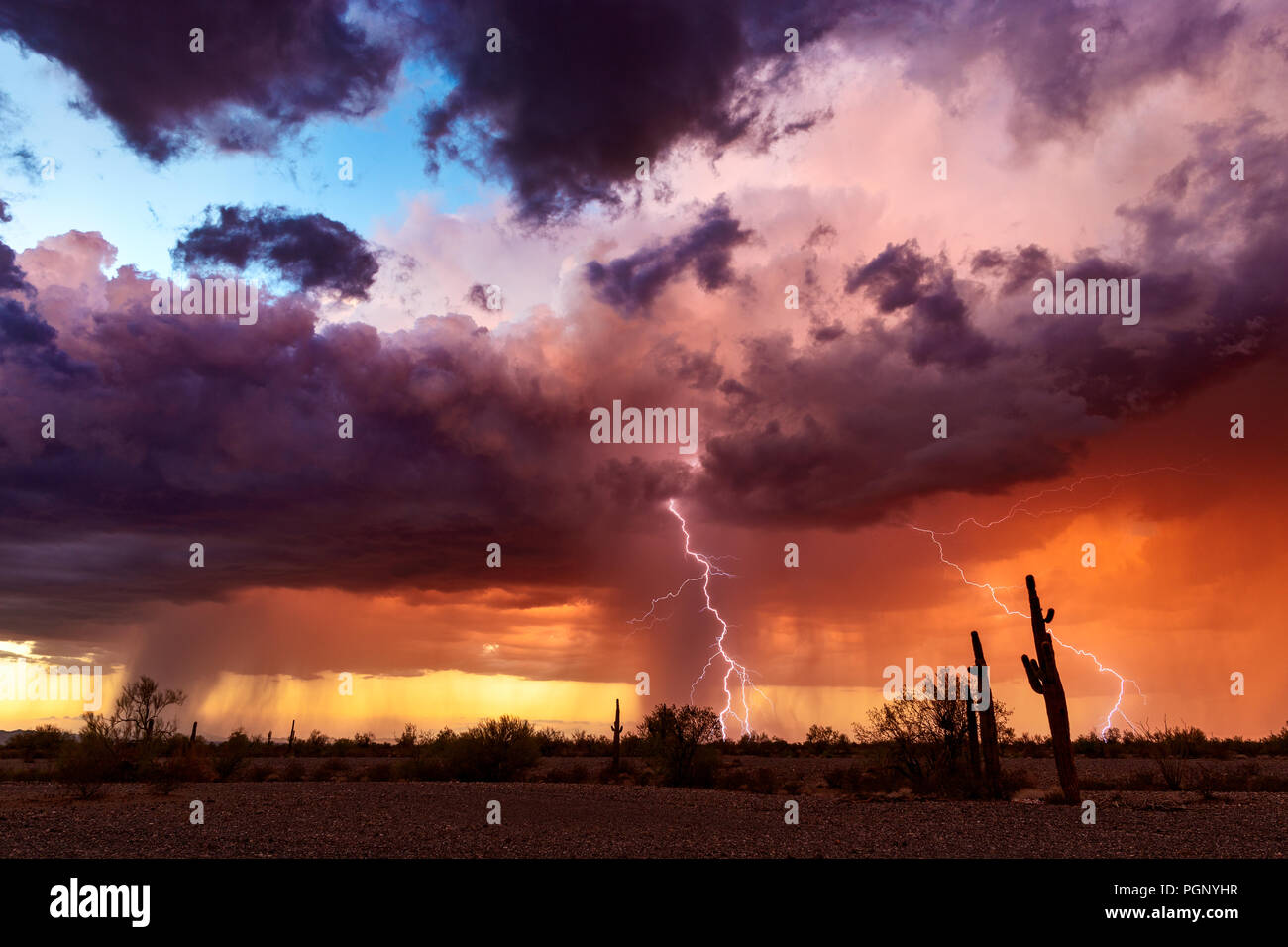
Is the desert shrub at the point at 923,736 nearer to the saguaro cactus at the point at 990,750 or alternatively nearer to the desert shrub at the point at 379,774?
the saguaro cactus at the point at 990,750

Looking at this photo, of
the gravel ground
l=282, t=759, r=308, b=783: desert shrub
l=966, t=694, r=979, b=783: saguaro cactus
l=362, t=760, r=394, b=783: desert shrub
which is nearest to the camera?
the gravel ground

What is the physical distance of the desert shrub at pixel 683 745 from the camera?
34.6 m

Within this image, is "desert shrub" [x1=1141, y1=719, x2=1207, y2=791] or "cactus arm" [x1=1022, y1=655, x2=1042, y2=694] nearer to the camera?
"cactus arm" [x1=1022, y1=655, x2=1042, y2=694]

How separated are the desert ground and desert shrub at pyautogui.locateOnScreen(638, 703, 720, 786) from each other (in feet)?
22.0

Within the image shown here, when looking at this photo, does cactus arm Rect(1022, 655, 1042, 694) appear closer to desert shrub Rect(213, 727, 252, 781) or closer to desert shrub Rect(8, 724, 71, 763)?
desert shrub Rect(213, 727, 252, 781)

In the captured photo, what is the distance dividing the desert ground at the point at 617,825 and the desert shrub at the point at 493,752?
783cm

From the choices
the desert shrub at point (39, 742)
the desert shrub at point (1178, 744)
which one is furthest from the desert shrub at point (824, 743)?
the desert shrub at point (39, 742)

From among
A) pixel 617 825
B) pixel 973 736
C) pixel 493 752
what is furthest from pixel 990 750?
pixel 493 752

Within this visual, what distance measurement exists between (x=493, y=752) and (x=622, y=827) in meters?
19.4

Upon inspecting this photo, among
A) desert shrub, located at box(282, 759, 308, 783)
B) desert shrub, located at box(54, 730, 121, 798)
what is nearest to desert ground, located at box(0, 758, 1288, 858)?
desert shrub, located at box(54, 730, 121, 798)

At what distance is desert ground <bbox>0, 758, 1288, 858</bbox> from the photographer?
15.1 meters

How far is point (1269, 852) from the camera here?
13.9m
